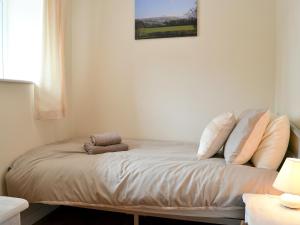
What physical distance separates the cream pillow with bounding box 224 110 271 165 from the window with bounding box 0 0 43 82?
177 centimetres

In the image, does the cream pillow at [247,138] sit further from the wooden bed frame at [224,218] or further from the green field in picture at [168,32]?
the green field in picture at [168,32]

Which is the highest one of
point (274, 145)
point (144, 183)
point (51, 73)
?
point (51, 73)

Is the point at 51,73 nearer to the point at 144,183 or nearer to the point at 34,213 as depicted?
the point at 34,213

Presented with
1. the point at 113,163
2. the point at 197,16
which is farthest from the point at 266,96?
the point at 113,163

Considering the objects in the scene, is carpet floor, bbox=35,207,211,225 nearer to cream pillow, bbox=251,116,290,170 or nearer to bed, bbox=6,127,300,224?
bed, bbox=6,127,300,224

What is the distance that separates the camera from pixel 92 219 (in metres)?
2.56

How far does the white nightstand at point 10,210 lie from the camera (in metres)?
1.08

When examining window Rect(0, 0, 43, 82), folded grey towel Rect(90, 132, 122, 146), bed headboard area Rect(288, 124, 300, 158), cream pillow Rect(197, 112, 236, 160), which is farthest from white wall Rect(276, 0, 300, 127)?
window Rect(0, 0, 43, 82)

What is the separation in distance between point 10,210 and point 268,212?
1.16 meters

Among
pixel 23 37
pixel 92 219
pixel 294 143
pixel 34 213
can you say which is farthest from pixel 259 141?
pixel 23 37

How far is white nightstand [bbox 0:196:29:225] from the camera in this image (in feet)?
3.55

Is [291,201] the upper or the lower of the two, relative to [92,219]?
upper

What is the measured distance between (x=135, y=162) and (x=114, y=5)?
6.44 feet

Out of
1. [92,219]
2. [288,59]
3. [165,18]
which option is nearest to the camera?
[288,59]
